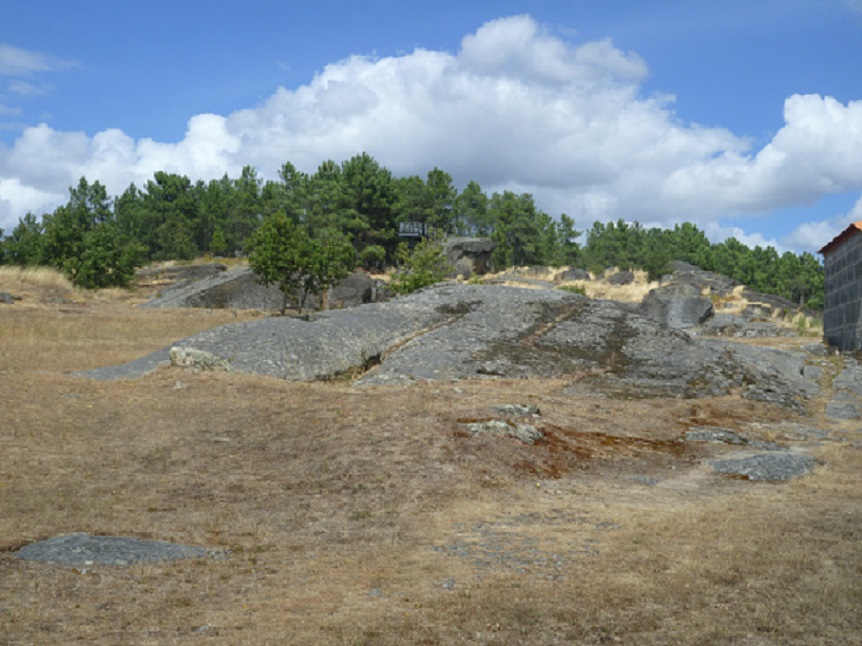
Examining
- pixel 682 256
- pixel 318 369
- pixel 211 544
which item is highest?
pixel 682 256

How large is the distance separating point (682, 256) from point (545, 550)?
A: 10884cm

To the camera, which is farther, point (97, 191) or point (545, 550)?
point (97, 191)

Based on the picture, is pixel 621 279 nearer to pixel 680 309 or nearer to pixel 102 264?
pixel 680 309

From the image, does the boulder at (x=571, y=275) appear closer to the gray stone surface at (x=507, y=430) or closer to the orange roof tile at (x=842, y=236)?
the orange roof tile at (x=842, y=236)

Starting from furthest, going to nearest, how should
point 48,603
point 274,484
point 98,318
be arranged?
point 98,318 → point 274,484 → point 48,603

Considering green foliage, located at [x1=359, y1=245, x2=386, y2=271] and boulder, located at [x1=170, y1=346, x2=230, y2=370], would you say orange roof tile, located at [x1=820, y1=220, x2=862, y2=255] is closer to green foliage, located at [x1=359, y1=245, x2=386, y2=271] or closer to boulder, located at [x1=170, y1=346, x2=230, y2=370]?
boulder, located at [x1=170, y1=346, x2=230, y2=370]

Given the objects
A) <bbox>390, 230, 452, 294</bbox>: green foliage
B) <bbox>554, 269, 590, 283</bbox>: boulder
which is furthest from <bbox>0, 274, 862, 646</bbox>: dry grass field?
<bbox>554, 269, 590, 283</bbox>: boulder

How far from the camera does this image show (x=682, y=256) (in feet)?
366

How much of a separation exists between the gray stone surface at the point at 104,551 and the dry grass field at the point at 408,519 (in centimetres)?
22

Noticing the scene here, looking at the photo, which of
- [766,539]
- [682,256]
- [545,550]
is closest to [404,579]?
[545,550]

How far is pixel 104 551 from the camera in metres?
8.46

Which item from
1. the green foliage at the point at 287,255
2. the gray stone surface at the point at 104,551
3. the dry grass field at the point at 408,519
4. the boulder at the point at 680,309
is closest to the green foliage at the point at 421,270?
the green foliage at the point at 287,255

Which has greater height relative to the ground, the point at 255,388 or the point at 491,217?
the point at 491,217

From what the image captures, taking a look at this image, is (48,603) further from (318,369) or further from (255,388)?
(318,369)
